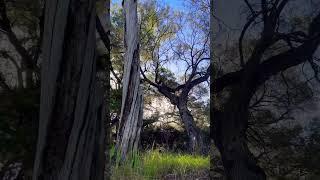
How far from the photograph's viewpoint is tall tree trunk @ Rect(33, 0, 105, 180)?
1.09 metres

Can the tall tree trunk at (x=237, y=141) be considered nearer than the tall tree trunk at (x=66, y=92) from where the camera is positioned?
No

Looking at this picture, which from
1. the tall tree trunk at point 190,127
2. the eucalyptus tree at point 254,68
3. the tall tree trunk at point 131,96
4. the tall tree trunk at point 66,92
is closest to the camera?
the tall tree trunk at point 66,92

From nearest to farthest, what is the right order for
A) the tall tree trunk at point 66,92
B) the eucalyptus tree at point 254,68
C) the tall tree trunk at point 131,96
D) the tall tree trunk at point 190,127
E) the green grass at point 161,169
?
the tall tree trunk at point 66,92 < the eucalyptus tree at point 254,68 < the green grass at point 161,169 < the tall tree trunk at point 131,96 < the tall tree trunk at point 190,127

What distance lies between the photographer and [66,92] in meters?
1.10

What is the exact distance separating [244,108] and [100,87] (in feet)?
1.73

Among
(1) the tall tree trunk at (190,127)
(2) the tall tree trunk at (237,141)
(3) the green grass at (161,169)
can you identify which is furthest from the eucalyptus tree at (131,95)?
(1) the tall tree trunk at (190,127)

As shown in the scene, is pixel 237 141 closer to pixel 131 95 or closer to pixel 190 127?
pixel 131 95

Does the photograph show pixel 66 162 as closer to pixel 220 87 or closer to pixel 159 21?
pixel 220 87

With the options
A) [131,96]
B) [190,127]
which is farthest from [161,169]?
[190,127]

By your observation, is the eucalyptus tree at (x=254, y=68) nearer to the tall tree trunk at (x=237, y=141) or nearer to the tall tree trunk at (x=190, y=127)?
the tall tree trunk at (x=237, y=141)

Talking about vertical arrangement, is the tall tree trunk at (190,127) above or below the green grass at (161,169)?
above

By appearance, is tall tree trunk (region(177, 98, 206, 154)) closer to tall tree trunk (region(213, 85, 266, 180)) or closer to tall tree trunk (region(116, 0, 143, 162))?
tall tree trunk (region(116, 0, 143, 162))

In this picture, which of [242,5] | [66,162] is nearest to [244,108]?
[242,5]

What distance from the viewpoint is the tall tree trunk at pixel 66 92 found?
109 cm
